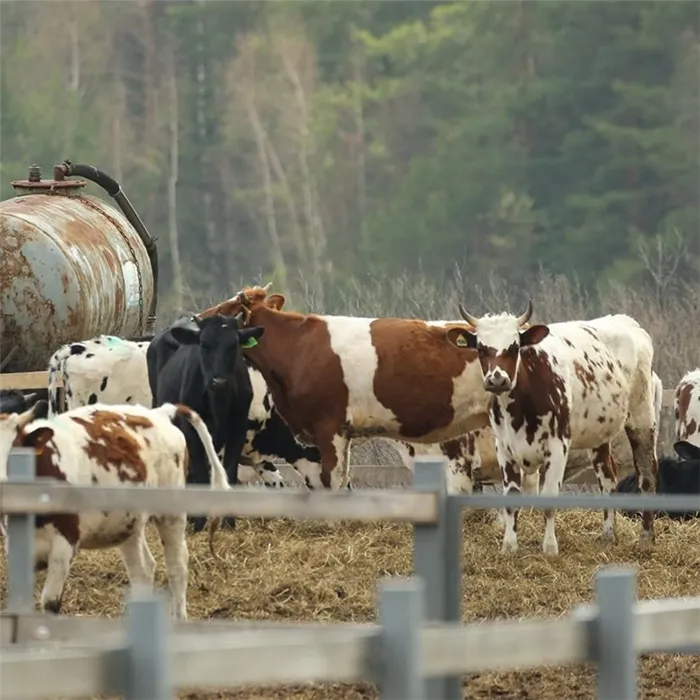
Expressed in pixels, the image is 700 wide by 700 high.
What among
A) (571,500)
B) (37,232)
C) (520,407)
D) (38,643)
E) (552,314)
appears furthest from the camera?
(552,314)

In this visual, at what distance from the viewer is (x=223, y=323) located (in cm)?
1573

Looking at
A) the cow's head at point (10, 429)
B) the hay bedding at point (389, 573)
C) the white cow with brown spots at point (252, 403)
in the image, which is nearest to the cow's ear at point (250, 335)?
the white cow with brown spots at point (252, 403)

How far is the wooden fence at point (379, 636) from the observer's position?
15.4 ft

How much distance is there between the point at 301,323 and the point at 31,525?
8.42 meters

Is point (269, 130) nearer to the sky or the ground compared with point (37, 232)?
nearer to the sky

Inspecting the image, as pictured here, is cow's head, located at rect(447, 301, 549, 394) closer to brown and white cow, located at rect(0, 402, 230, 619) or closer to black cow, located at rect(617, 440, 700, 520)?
black cow, located at rect(617, 440, 700, 520)

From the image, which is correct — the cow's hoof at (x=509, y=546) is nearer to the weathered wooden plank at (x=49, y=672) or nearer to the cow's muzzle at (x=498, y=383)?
the cow's muzzle at (x=498, y=383)

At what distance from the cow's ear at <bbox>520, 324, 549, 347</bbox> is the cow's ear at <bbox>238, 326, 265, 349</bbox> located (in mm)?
2046

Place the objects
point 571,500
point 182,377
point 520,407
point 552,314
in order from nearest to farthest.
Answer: point 571,500 < point 520,407 < point 182,377 < point 552,314

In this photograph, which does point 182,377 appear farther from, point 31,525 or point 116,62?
point 116,62

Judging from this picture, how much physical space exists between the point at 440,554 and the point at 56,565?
132 inches

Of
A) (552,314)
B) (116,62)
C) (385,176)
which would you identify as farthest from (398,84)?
(552,314)

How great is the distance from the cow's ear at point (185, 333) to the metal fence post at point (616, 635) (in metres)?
10.5

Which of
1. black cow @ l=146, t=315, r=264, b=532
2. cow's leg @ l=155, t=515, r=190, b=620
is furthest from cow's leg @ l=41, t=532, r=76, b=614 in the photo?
black cow @ l=146, t=315, r=264, b=532
